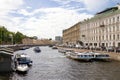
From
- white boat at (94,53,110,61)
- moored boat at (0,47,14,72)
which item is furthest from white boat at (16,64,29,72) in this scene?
white boat at (94,53,110,61)

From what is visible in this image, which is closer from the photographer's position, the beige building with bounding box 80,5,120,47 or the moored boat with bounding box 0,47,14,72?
the moored boat with bounding box 0,47,14,72

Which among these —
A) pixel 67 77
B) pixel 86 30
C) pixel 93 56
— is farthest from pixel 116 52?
pixel 86 30

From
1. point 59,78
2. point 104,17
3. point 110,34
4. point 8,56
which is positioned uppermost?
point 104,17

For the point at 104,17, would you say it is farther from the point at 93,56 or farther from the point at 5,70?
the point at 5,70

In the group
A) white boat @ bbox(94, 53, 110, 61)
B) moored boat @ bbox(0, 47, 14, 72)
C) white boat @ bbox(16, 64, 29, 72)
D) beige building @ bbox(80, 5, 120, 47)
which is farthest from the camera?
beige building @ bbox(80, 5, 120, 47)

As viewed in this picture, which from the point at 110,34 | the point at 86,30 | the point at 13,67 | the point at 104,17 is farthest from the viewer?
the point at 86,30

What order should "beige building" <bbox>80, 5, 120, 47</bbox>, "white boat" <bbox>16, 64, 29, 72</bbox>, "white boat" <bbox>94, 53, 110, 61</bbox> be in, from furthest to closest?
"beige building" <bbox>80, 5, 120, 47</bbox> < "white boat" <bbox>94, 53, 110, 61</bbox> < "white boat" <bbox>16, 64, 29, 72</bbox>

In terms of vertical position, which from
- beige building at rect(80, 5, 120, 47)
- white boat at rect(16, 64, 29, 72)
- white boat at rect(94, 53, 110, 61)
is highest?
beige building at rect(80, 5, 120, 47)

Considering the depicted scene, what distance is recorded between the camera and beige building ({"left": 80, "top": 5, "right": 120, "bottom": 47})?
10532cm

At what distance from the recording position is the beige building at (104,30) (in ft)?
346

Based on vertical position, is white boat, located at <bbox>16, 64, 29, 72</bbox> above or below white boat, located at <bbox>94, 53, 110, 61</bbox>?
below

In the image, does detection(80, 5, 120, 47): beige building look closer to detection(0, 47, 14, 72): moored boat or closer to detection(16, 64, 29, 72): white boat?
detection(16, 64, 29, 72): white boat

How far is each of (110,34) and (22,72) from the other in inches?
2534

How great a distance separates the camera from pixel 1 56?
5175cm
